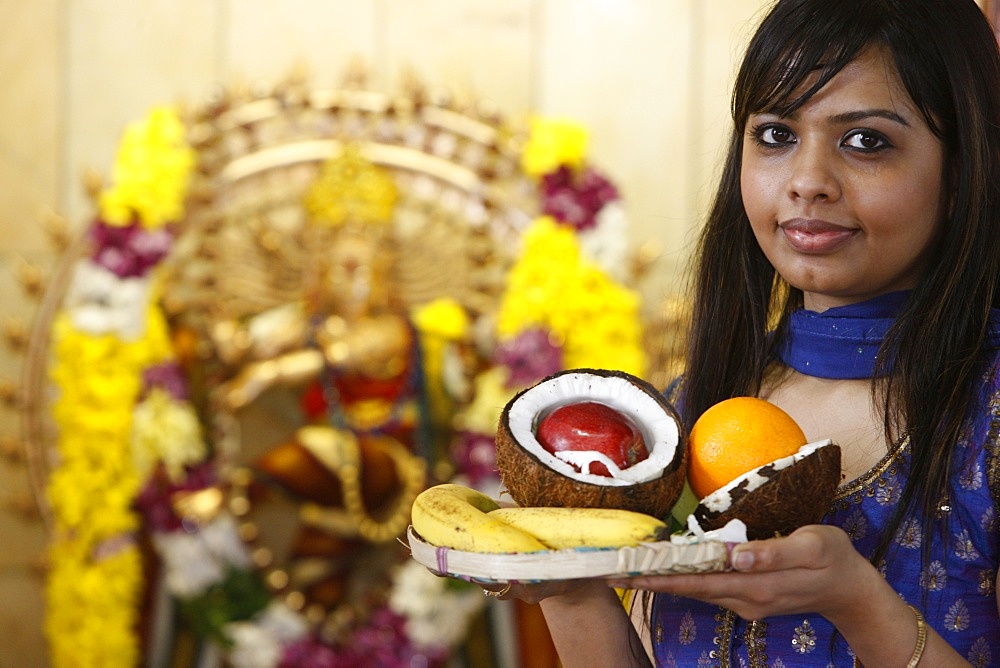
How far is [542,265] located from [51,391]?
1787mm

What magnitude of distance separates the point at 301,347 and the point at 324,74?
3.81 feet

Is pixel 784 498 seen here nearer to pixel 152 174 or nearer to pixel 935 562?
pixel 935 562

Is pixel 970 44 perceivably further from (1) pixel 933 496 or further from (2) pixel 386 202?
(2) pixel 386 202

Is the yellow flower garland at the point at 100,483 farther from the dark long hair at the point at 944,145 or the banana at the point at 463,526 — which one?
the dark long hair at the point at 944,145

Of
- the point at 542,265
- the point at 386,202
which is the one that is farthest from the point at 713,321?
the point at 386,202

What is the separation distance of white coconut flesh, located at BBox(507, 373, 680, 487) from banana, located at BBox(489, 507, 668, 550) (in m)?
0.04

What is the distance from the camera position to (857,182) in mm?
1035

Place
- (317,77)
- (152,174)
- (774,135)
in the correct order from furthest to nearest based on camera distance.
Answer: (317,77)
(152,174)
(774,135)

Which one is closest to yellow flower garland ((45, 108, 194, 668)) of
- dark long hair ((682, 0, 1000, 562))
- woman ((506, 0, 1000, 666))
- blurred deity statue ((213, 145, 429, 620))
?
blurred deity statue ((213, 145, 429, 620))

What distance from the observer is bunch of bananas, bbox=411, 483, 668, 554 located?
880mm

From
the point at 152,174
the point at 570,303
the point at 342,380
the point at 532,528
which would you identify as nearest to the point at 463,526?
the point at 532,528

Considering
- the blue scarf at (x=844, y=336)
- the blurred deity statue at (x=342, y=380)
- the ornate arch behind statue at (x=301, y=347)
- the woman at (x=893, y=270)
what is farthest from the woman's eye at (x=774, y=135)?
the blurred deity statue at (x=342, y=380)

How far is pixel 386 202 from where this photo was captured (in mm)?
→ 3713

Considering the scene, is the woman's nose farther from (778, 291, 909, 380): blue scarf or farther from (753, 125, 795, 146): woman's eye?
(778, 291, 909, 380): blue scarf
